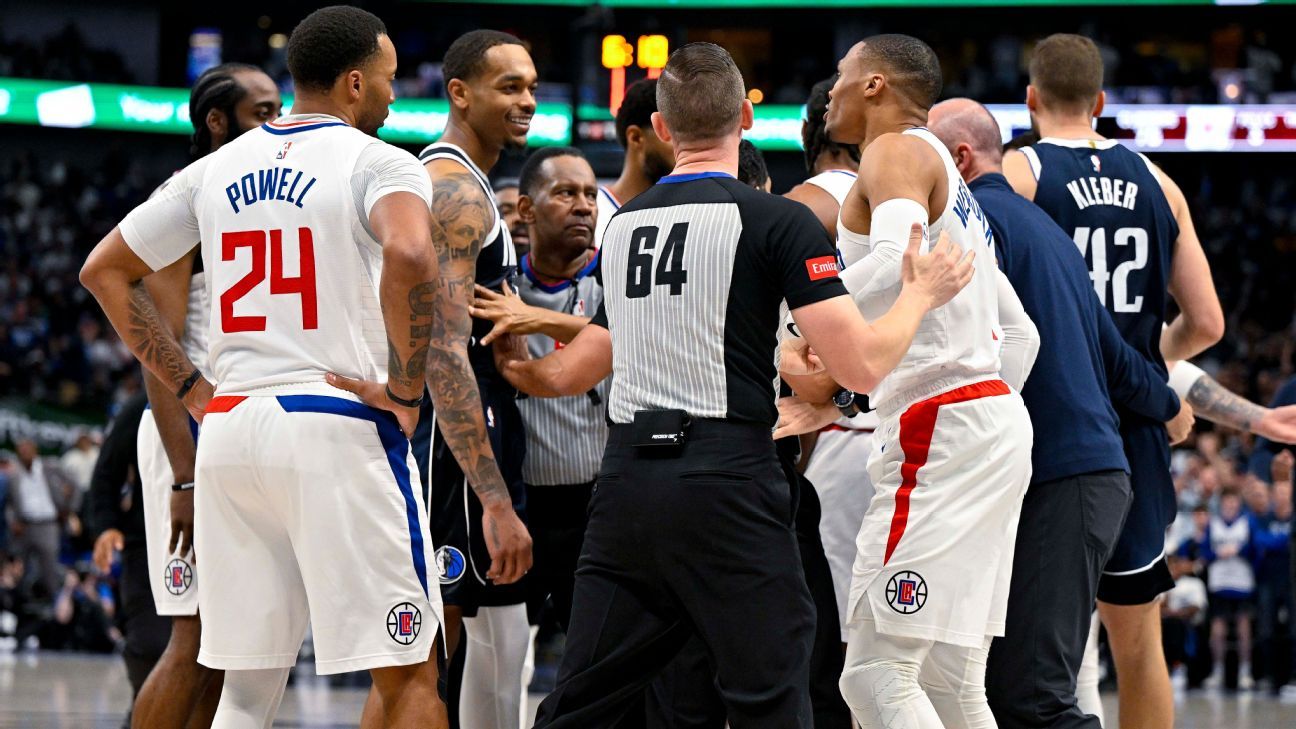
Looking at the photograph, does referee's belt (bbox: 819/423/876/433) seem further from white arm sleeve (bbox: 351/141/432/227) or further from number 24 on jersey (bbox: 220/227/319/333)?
number 24 on jersey (bbox: 220/227/319/333)

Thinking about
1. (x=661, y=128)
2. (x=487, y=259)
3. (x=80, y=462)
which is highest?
(x=661, y=128)

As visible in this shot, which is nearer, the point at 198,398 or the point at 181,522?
the point at 198,398

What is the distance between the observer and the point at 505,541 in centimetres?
461

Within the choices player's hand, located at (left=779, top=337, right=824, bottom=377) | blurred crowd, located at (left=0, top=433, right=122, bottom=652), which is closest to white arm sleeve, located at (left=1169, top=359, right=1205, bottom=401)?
player's hand, located at (left=779, top=337, right=824, bottom=377)

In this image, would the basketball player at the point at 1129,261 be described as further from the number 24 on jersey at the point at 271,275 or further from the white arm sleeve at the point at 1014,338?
the number 24 on jersey at the point at 271,275

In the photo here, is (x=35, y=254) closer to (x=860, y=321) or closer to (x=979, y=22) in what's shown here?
(x=979, y=22)

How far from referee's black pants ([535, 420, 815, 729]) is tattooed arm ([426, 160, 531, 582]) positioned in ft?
2.69

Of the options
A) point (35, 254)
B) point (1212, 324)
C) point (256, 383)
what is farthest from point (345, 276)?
point (35, 254)

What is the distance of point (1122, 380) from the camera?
4.89m

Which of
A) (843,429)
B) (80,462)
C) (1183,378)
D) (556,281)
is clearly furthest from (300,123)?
(80,462)

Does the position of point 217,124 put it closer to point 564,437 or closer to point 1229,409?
point 564,437

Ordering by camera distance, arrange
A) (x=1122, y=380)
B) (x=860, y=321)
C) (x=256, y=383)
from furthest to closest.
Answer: (x=1122, y=380), (x=256, y=383), (x=860, y=321)

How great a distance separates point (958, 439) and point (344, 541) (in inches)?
69.5

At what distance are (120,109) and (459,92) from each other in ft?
84.7
